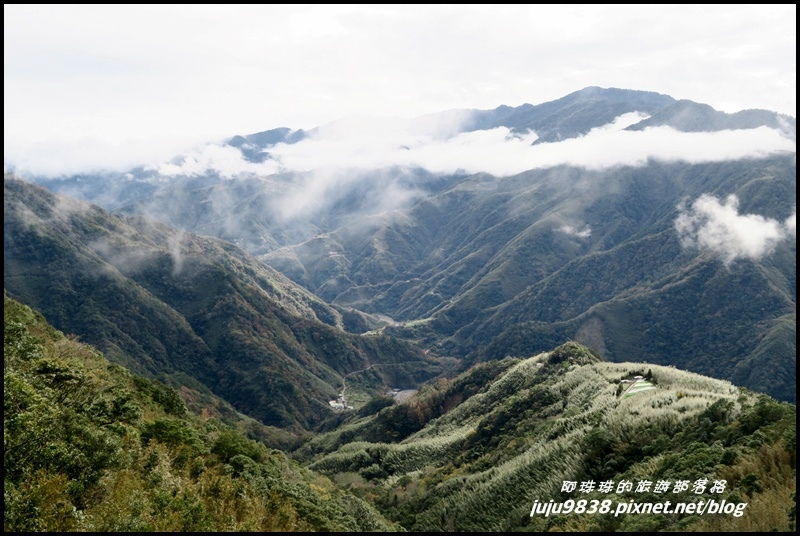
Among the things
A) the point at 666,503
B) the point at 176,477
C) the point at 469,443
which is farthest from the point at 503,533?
the point at 469,443

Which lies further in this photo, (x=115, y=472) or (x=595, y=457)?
(x=595, y=457)

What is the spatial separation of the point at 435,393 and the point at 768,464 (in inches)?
4144

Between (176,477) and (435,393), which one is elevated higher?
(176,477)

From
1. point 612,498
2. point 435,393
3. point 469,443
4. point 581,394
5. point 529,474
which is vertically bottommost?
point 435,393

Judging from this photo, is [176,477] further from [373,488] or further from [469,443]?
[469,443]

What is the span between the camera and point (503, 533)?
1169 inches

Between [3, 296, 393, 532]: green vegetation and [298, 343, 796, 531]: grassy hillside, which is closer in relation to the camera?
[3, 296, 393, 532]: green vegetation

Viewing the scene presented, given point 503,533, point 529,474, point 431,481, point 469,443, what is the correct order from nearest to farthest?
point 503,533 < point 529,474 < point 431,481 < point 469,443

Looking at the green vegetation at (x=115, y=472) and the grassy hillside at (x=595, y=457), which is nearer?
the green vegetation at (x=115, y=472)

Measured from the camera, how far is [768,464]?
21438mm

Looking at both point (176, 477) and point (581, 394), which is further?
point (581, 394)

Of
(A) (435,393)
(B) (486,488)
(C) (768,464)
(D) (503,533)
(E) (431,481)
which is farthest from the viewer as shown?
(A) (435,393)

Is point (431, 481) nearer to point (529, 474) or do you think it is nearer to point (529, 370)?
point (529, 474)

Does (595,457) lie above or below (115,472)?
below
